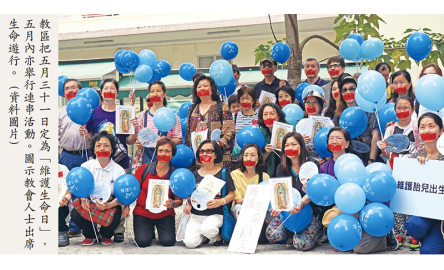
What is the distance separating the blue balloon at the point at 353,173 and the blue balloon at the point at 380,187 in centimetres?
11

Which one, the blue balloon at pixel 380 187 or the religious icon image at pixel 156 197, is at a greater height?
the blue balloon at pixel 380 187

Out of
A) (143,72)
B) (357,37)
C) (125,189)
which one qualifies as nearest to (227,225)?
(125,189)

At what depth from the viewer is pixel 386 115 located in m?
5.23

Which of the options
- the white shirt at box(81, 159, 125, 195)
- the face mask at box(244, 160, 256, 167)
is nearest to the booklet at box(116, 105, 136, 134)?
the white shirt at box(81, 159, 125, 195)

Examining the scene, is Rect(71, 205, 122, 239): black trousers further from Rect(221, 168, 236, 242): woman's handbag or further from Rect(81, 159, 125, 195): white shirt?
Rect(221, 168, 236, 242): woman's handbag

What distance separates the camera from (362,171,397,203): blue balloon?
13.9ft

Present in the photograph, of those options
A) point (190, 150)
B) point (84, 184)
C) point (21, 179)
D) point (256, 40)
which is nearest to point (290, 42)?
point (190, 150)

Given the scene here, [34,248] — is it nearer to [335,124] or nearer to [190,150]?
[190,150]

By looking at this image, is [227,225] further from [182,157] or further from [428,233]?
[428,233]

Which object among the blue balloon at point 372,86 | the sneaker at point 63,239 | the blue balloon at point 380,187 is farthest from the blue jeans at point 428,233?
the sneaker at point 63,239

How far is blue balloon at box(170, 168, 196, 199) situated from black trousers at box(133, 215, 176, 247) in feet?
1.59

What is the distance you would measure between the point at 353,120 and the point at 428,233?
1.36 m

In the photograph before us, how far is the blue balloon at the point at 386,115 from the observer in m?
5.18

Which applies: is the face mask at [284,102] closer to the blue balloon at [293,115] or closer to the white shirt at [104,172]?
the blue balloon at [293,115]
